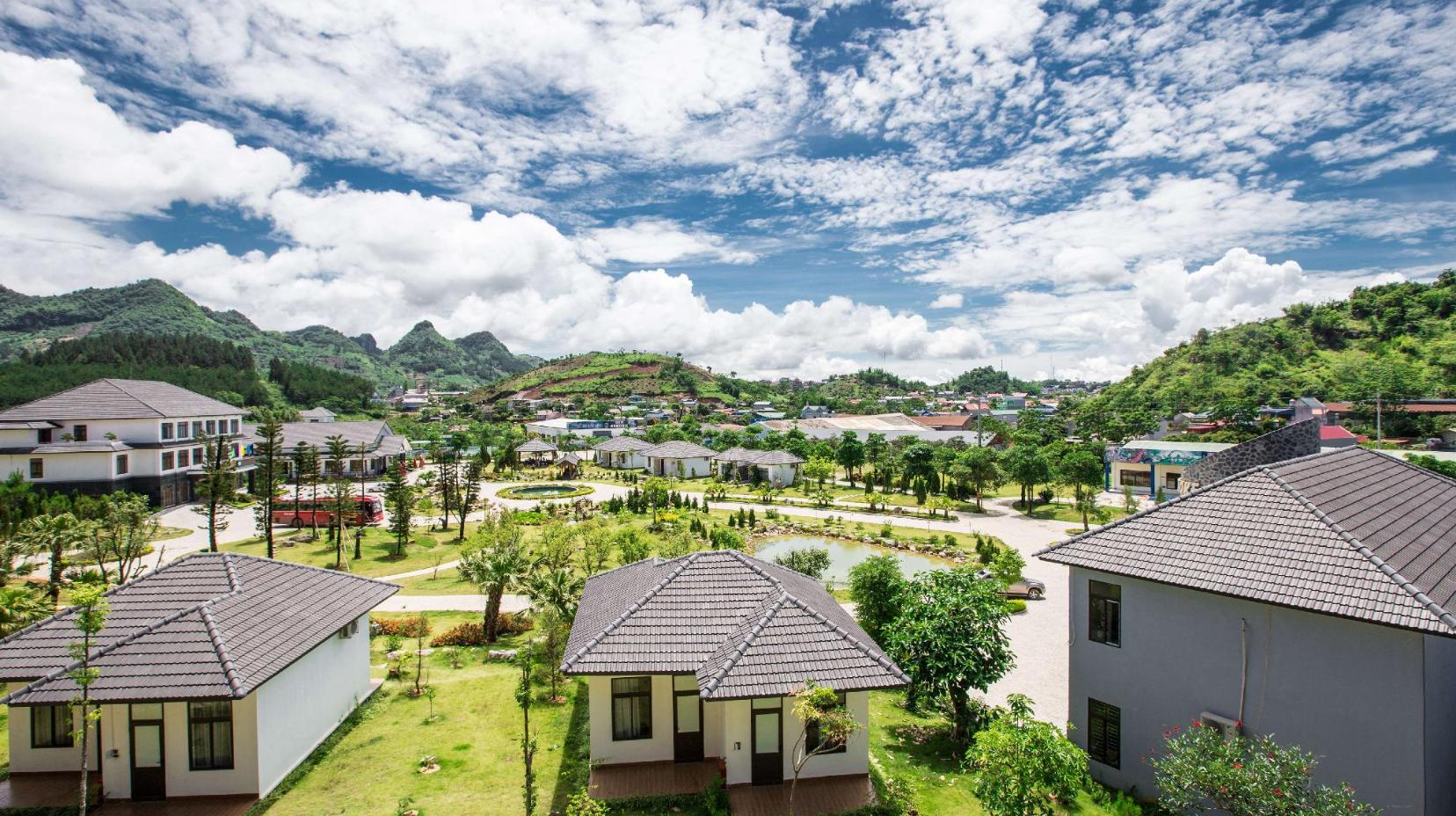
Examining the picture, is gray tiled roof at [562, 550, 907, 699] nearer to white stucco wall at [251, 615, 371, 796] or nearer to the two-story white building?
white stucco wall at [251, 615, 371, 796]

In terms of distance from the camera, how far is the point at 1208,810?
10.1 metres

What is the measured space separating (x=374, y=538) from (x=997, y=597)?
30.4 metres

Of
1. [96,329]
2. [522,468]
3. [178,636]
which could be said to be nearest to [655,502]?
[522,468]

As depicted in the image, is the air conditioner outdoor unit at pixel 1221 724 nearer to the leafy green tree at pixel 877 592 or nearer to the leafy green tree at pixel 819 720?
the leafy green tree at pixel 819 720

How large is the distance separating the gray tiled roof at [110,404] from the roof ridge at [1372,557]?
50.0m

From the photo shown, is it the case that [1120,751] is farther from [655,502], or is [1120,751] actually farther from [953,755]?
[655,502]

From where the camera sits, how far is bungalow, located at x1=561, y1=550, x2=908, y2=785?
36.7 ft

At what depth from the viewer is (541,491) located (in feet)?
161

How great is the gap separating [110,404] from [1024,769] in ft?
160

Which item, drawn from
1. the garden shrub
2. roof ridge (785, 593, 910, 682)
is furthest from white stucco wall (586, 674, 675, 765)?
the garden shrub

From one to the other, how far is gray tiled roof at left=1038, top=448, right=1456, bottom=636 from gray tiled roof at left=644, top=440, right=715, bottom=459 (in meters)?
47.2

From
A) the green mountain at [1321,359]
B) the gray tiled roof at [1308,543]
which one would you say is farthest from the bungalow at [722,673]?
the green mountain at [1321,359]

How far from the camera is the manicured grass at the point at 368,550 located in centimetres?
2742

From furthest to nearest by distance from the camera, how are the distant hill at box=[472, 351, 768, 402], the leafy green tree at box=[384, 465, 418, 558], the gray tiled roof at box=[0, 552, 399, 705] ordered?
1. the distant hill at box=[472, 351, 768, 402]
2. the leafy green tree at box=[384, 465, 418, 558]
3. the gray tiled roof at box=[0, 552, 399, 705]
